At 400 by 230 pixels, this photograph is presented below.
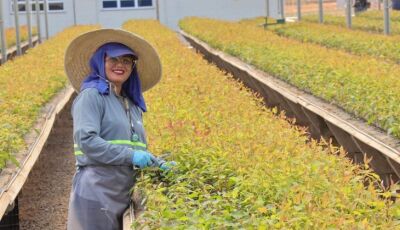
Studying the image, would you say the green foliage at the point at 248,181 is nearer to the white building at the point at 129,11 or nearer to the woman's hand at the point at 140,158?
the woman's hand at the point at 140,158

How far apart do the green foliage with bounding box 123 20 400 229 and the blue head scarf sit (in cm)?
46

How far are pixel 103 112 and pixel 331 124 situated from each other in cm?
397

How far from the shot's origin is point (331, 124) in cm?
791

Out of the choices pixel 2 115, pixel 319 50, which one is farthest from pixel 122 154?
pixel 319 50

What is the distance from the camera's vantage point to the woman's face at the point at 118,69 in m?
4.38

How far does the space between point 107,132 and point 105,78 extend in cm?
29

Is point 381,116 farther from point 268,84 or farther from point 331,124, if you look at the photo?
point 268,84

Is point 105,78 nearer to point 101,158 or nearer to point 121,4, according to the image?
point 101,158

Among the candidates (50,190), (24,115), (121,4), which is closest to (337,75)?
(50,190)

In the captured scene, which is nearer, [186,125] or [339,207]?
[339,207]

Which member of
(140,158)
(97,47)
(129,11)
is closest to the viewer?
(140,158)

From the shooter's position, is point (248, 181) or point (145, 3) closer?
point (248, 181)

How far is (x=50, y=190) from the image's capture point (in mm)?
8922

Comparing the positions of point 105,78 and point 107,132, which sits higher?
point 105,78
